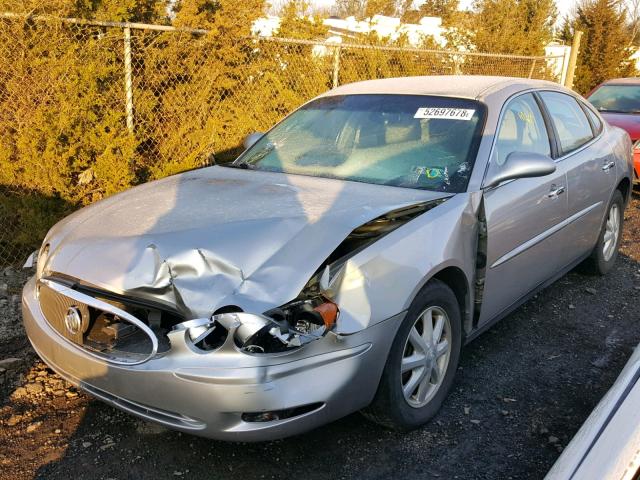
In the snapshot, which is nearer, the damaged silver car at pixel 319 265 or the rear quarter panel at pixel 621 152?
the damaged silver car at pixel 319 265

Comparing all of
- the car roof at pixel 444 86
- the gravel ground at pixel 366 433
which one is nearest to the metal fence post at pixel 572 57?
the car roof at pixel 444 86

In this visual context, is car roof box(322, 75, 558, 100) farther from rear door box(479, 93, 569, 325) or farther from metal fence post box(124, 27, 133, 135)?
metal fence post box(124, 27, 133, 135)

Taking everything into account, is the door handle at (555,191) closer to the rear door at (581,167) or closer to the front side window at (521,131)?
the rear door at (581,167)

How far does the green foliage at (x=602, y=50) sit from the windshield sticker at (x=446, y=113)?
16361 millimetres

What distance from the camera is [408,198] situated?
3.12m

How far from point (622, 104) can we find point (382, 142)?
7.29 metres

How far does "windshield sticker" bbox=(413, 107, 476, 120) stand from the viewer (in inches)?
143

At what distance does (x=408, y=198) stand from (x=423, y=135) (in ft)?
2.20

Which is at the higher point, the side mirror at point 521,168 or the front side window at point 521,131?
the front side window at point 521,131

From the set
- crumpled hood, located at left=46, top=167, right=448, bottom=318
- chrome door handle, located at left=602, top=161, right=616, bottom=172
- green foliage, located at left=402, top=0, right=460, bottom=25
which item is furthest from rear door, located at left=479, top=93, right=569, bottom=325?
green foliage, located at left=402, top=0, right=460, bottom=25

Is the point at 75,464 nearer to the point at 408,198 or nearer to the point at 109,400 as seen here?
the point at 109,400

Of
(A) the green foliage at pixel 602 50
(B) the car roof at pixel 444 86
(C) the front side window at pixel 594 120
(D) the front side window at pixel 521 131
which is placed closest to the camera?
(D) the front side window at pixel 521 131

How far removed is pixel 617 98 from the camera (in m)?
9.62

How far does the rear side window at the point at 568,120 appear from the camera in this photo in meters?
4.29
